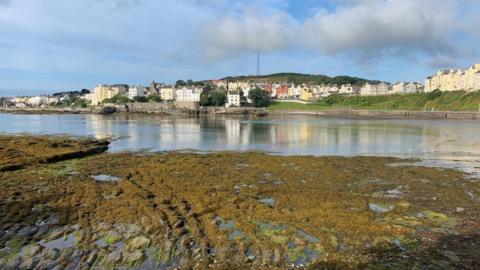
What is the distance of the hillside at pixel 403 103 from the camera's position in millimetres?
95738

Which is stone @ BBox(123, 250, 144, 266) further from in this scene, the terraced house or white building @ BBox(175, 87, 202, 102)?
white building @ BBox(175, 87, 202, 102)

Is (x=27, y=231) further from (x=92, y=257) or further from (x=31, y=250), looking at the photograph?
(x=92, y=257)

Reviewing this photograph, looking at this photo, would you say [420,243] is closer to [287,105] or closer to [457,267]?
[457,267]

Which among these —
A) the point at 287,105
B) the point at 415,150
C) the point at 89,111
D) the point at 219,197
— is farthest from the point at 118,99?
the point at 219,197

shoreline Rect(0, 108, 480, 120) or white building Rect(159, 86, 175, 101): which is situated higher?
white building Rect(159, 86, 175, 101)

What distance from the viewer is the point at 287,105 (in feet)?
395

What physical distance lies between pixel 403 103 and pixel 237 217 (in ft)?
361

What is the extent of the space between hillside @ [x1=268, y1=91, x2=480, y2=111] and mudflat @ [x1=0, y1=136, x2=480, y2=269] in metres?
86.8

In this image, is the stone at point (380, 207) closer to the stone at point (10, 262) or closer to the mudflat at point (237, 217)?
the mudflat at point (237, 217)

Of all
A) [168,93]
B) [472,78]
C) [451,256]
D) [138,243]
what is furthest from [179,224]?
[168,93]

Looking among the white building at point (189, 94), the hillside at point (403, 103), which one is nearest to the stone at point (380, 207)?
the hillside at point (403, 103)

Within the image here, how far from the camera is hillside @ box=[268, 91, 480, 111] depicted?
314ft

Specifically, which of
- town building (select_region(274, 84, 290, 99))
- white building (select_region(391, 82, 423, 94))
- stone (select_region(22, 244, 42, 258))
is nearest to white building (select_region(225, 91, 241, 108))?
town building (select_region(274, 84, 290, 99))

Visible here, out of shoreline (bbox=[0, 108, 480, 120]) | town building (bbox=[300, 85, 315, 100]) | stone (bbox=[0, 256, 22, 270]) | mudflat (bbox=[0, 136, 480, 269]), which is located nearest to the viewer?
stone (bbox=[0, 256, 22, 270])
